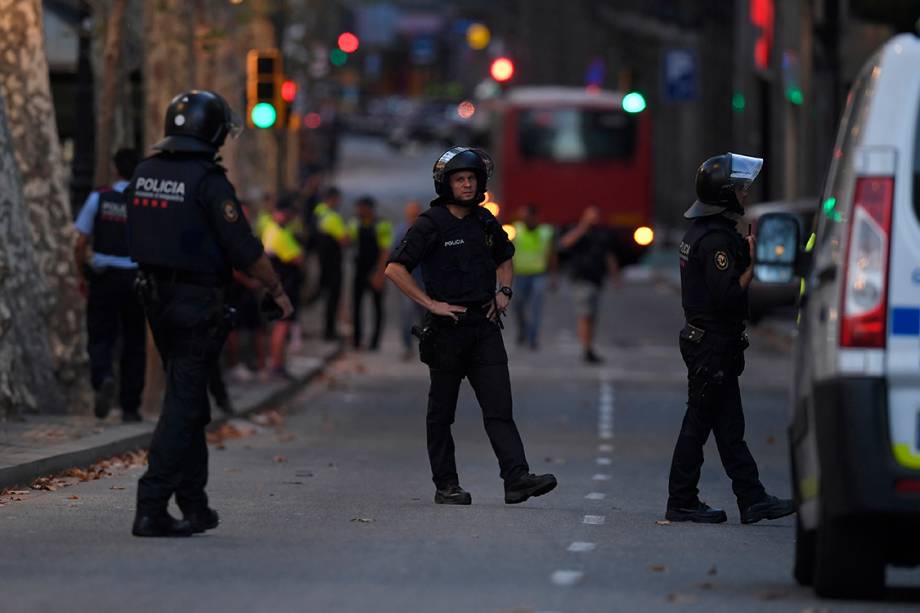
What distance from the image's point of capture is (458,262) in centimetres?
1127

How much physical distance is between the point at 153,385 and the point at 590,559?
27.8 feet

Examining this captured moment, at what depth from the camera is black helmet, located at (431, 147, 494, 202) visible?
36.7 feet

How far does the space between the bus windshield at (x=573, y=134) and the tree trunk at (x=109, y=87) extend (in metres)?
26.8

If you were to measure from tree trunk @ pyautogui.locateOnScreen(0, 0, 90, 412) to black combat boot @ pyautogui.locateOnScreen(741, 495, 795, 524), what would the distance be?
6.73 m

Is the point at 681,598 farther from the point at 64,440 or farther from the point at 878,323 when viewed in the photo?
the point at 64,440

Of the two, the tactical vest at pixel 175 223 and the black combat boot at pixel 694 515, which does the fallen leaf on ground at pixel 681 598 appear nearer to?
the tactical vest at pixel 175 223

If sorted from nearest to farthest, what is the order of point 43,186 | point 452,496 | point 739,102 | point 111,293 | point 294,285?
1. point 452,496
2. point 111,293
3. point 43,186
4. point 294,285
5. point 739,102

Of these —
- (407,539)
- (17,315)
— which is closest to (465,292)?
(407,539)

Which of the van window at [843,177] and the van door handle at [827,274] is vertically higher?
the van window at [843,177]

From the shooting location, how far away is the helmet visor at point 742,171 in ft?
35.7

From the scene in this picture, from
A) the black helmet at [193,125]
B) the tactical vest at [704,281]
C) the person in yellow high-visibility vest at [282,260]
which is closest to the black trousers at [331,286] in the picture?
the person in yellow high-visibility vest at [282,260]

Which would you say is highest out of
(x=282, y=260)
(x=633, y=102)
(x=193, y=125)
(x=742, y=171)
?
(x=633, y=102)

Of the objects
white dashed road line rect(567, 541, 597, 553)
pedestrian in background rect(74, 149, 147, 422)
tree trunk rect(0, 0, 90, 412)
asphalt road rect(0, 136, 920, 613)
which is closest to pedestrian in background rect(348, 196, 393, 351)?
asphalt road rect(0, 136, 920, 613)

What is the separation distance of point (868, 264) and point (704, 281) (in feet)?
11.5
